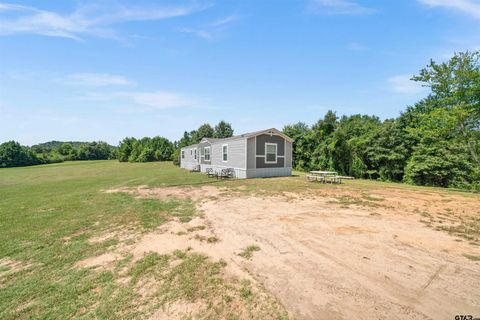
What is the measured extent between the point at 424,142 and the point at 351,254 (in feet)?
57.4

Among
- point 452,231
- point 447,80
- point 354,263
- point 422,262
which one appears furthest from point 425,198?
point 447,80

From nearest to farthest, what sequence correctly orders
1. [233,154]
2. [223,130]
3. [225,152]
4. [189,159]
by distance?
[233,154] → [225,152] → [189,159] → [223,130]

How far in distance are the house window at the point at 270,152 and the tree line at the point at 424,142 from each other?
639 centimetres

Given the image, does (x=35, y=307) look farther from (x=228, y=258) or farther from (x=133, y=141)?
(x=133, y=141)

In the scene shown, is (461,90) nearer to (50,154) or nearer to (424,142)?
(424,142)

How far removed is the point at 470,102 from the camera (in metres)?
12.0

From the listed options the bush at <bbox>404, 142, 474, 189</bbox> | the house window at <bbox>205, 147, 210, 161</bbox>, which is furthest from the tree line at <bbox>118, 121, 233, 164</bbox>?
the bush at <bbox>404, 142, 474, 189</bbox>

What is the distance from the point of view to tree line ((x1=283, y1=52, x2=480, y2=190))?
12.0 m

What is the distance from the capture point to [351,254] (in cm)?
393

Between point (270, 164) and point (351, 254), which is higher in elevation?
point (270, 164)

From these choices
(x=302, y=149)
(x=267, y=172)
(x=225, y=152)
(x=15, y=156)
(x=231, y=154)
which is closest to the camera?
(x=267, y=172)

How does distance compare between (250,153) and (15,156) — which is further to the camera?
(15,156)

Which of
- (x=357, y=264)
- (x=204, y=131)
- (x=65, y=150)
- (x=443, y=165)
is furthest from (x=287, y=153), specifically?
(x=65, y=150)

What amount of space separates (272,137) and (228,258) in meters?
13.3
